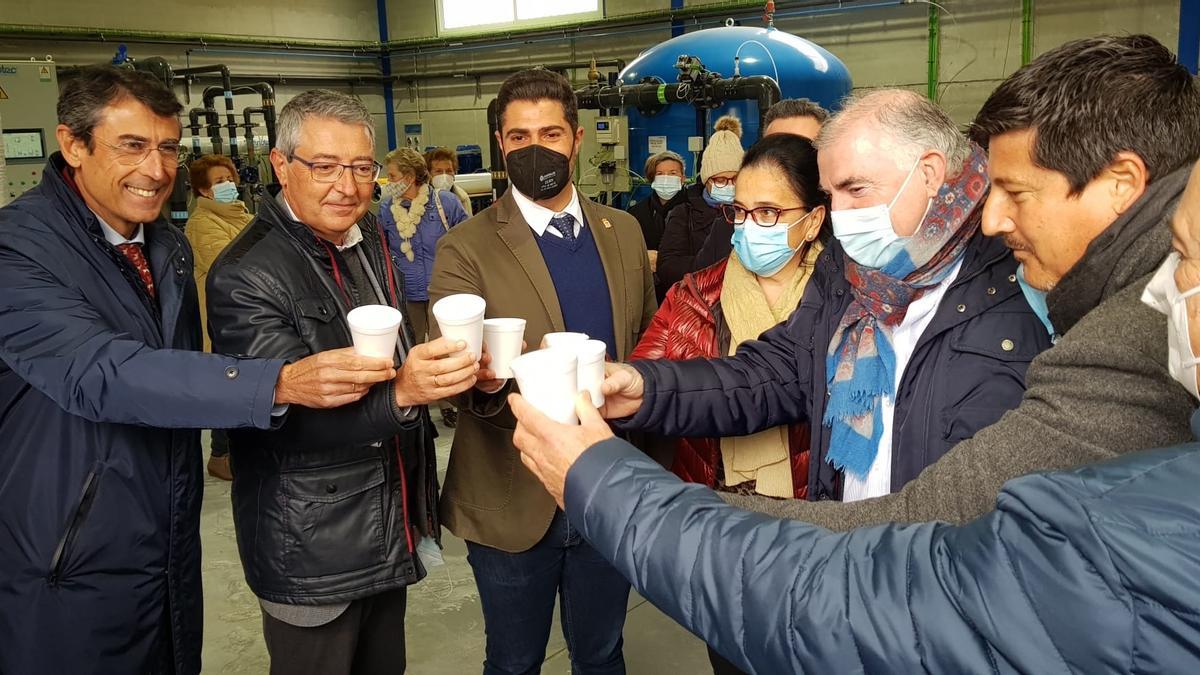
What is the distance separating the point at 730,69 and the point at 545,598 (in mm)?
4835

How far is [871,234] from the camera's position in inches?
61.4

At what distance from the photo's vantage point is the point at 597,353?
1.46 meters

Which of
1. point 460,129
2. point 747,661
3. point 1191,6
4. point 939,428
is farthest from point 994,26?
point 747,661

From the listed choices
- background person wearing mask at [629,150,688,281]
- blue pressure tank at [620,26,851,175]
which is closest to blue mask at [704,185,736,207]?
background person wearing mask at [629,150,688,281]

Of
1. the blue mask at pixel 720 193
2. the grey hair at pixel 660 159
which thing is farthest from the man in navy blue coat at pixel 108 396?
the grey hair at pixel 660 159

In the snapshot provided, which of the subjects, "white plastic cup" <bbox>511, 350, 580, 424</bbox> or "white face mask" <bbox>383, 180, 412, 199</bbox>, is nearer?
"white plastic cup" <bbox>511, 350, 580, 424</bbox>

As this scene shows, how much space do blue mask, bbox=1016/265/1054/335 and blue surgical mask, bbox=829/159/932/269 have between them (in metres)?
0.22

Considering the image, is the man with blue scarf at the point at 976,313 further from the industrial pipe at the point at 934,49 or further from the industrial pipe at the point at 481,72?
the industrial pipe at the point at 481,72

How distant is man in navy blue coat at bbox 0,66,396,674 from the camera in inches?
58.9

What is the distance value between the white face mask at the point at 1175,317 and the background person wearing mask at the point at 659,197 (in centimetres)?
419

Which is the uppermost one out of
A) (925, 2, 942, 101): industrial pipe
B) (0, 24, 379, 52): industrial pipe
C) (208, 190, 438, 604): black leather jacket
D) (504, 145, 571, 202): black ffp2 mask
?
(0, 24, 379, 52): industrial pipe

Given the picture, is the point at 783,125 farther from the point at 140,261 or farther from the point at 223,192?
the point at 223,192

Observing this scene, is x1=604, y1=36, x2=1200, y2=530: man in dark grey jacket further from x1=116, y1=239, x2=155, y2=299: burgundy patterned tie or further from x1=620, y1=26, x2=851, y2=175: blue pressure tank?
x1=620, y1=26, x2=851, y2=175: blue pressure tank

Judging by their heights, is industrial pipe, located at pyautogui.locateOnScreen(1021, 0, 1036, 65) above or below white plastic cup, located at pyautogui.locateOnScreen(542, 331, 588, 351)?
above
